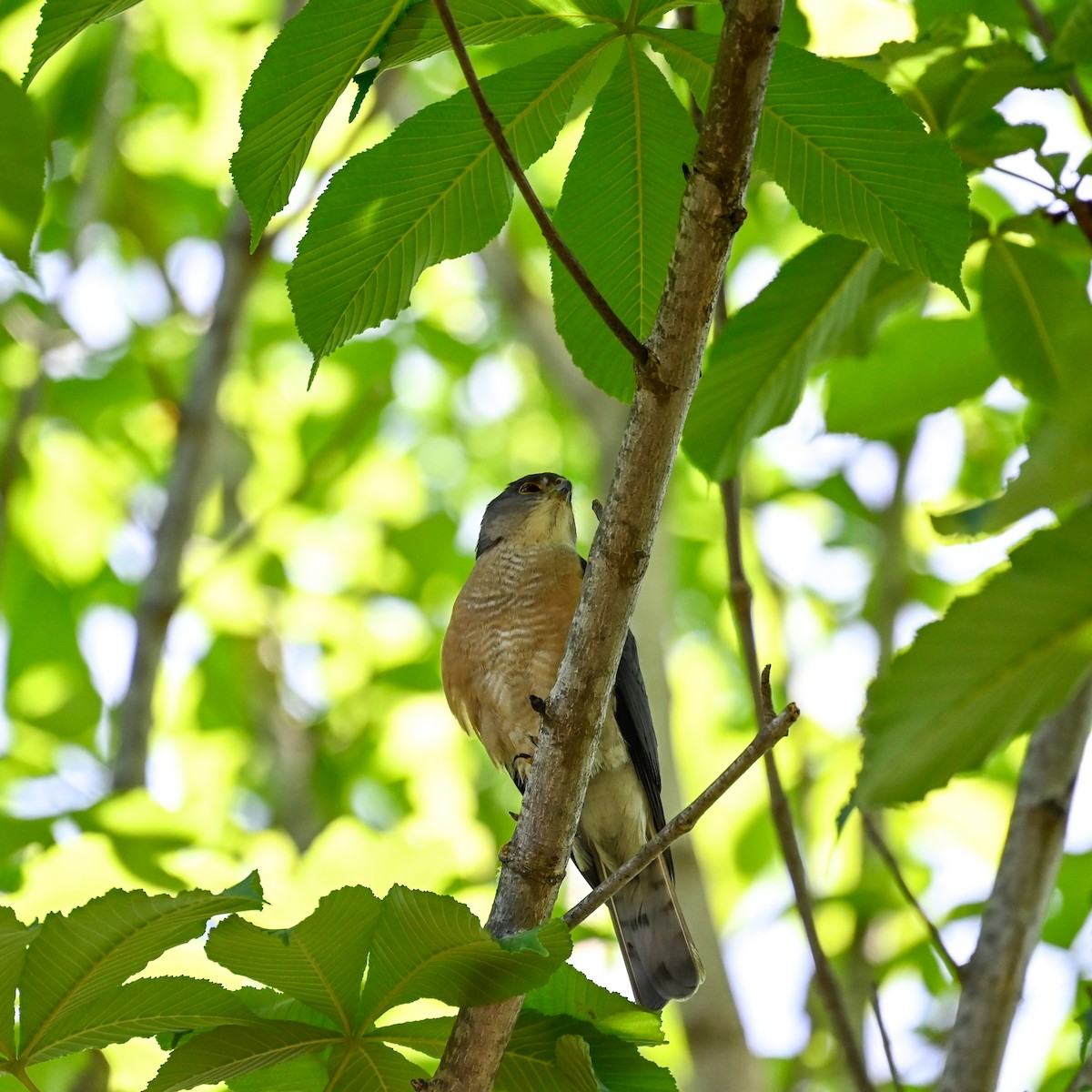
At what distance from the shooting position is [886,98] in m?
2.42

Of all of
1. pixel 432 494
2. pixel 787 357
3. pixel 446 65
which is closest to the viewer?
pixel 787 357

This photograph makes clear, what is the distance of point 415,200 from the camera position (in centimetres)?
255

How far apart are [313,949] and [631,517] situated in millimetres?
896

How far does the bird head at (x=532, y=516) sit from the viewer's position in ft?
18.7

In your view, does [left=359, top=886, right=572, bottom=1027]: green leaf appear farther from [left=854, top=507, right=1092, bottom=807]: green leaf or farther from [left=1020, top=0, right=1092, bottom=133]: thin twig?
[left=1020, top=0, right=1092, bottom=133]: thin twig

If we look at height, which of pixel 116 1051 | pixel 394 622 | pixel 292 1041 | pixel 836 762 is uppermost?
pixel 394 622

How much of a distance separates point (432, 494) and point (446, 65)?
3.01 meters

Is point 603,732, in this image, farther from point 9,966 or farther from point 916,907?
point 9,966

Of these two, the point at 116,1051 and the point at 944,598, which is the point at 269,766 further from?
the point at 116,1051

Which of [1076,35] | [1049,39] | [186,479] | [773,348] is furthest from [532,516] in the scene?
[1076,35]

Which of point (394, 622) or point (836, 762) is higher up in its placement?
point (394, 622)

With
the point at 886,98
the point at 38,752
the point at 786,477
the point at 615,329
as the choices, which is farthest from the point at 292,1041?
the point at 786,477

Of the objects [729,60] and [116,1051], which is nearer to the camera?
[729,60]

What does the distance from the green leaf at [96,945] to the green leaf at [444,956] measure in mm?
282
